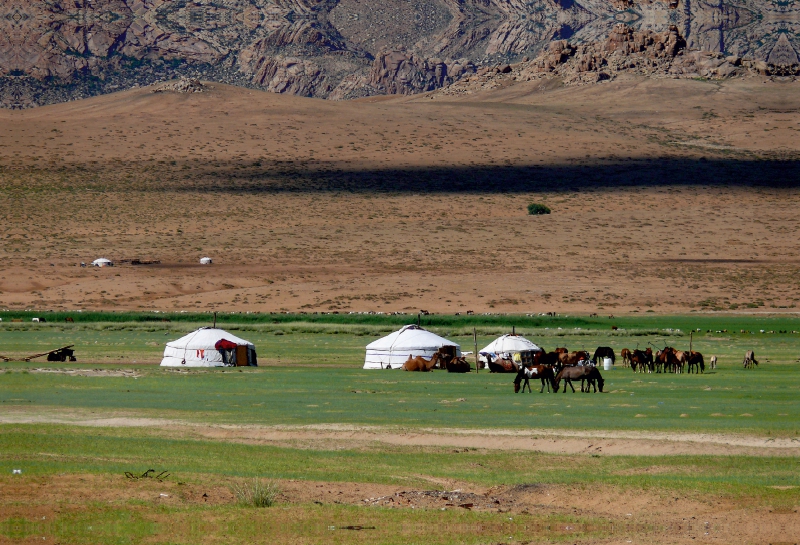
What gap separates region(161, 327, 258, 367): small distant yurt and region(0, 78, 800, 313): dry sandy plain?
77.4 feet

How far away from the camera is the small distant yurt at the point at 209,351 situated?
42688 mm

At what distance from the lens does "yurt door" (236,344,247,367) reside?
43031 mm

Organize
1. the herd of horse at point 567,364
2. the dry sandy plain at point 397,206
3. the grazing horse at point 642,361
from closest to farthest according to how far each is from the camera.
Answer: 1. the herd of horse at point 567,364
2. the grazing horse at point 642,361
3. the dry sandy plain at point 397,206

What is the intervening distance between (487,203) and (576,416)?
76.7 m

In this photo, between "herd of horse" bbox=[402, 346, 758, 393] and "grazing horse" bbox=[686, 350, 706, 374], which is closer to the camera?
"herd of horse" bbox=[402, 346, 758, 393]

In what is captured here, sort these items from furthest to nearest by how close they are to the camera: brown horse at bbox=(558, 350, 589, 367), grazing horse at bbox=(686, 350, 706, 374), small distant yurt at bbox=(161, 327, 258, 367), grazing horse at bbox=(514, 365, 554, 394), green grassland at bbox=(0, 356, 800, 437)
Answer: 1. small distant yurt at bbox=(161, 327, 258, 367)
2. grazing horse at bbox=(686, 350, 706, 374)
3. brown horse at bbox=(558, 350, 589, 367)
4. grazing horse at bbox=(514, 365, 554, 394)
5. green grassland at bbox=(0, 356, 800, 437)

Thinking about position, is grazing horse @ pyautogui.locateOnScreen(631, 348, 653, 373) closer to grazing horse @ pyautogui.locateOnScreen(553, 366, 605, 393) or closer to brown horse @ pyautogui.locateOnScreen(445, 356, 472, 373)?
brown horse @ pyautogui.locateOnScreen(445, 356, 472, 373)

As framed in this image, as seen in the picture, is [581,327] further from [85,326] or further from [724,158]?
[724,158]

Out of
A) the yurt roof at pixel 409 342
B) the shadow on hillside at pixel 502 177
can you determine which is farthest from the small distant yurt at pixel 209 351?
the shadow on hillside at pixel 502 177

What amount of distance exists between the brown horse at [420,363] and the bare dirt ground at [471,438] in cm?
1756

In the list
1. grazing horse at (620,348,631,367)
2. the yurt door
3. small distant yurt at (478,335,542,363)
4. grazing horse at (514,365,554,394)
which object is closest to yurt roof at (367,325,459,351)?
small distant yurt at (478,335,542,363)

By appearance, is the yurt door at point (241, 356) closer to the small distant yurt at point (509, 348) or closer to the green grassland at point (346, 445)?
the green grassland at point (346, 445)

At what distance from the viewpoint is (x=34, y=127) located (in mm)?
129000

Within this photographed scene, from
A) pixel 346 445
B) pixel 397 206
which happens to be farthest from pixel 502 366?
pixel 397 206
